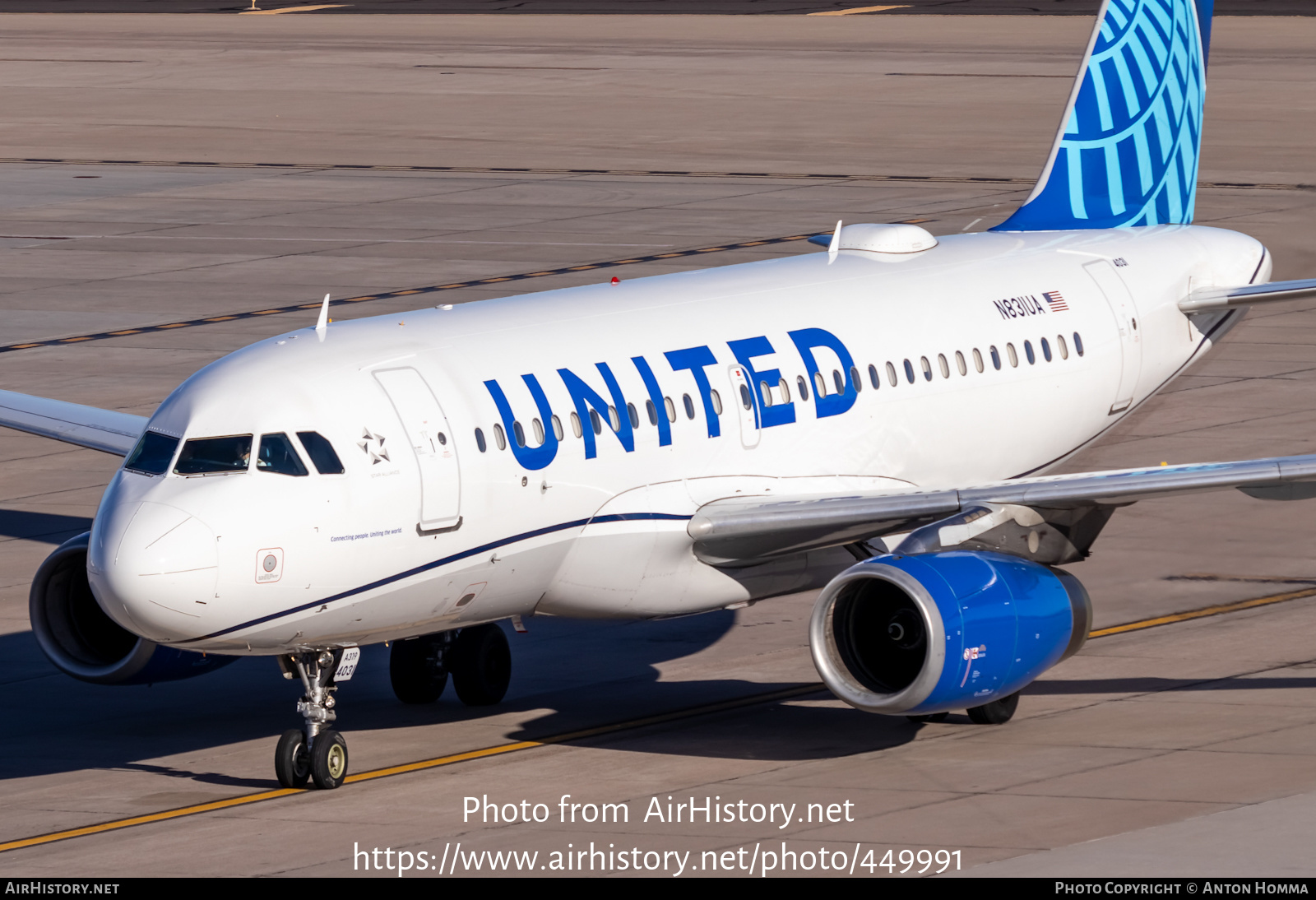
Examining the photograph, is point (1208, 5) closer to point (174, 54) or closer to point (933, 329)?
point (933, 329)

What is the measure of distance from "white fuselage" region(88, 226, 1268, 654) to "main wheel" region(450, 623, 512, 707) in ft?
6.73

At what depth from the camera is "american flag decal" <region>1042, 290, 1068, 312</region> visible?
29.4 m

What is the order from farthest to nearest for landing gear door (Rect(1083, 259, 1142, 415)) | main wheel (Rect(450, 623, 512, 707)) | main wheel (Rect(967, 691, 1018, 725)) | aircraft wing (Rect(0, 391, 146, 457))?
landing gear door (Rect(1083, 259, 1142, 415)), aircraft wing (Rect(0, 391, 146, 457)), main wheel (Rect(450, 623, 512, 707)), main wheel (Rect(967, 691, 1018, 725))

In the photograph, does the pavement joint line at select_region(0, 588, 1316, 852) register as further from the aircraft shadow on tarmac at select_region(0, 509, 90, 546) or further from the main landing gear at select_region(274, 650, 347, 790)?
the aircraft shadow on tarmac at select_region(0, 509, 90, 546)

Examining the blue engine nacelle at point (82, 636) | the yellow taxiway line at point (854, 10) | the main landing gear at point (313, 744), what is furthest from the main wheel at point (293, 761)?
the yellow taxiway line at point (854, 10)

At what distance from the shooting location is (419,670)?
2567 centimetres

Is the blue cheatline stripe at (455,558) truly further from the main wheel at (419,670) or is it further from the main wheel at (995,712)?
the main wheel at (995,712)

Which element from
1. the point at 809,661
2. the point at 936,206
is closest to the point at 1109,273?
the point at 809,661

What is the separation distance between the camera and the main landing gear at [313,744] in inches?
863

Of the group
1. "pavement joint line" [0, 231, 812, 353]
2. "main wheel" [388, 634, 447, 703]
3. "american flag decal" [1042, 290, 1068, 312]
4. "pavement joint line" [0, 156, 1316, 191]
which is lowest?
"main wheel" [388, 634, 447, 703]

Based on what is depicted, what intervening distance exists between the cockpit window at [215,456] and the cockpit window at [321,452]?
53 cm

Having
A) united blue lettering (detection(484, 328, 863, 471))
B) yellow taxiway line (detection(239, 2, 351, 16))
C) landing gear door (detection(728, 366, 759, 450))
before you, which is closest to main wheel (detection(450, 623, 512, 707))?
united blue lettering (detection(484, 328, 863, 471))

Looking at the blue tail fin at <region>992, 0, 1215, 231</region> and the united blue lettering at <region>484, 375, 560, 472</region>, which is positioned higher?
the blue tail fin at <region>992, 0, 1215, 231</region>

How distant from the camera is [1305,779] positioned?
2148cm
